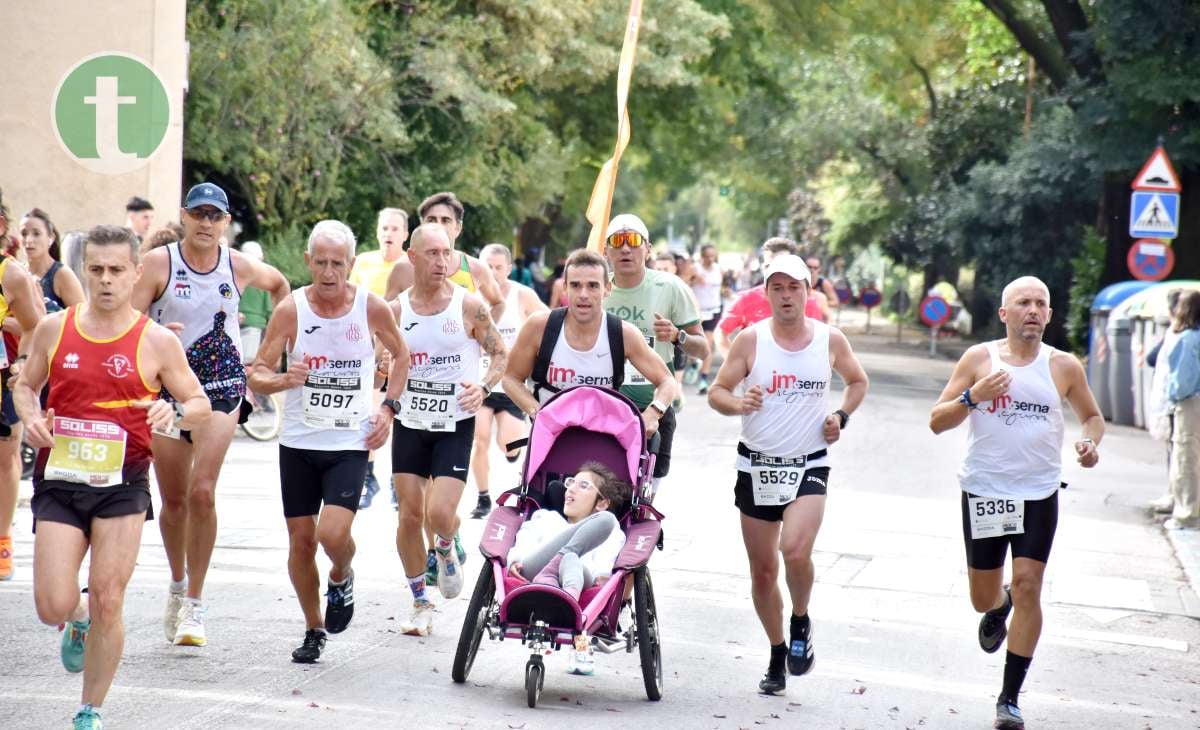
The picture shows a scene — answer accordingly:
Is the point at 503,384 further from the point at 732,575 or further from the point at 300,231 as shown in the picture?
the point at 300,231

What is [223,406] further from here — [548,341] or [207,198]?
[548,341]

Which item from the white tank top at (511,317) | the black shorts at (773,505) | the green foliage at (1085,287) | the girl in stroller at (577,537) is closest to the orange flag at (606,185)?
the white tank top at (511,317)

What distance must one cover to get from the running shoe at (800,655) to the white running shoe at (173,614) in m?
2.75

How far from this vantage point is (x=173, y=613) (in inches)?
319

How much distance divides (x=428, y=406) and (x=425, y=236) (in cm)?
83

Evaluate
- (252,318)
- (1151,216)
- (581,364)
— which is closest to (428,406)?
(581,364)

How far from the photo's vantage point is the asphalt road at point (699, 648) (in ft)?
23.5

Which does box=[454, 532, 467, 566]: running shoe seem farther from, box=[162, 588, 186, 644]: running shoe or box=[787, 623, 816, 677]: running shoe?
box=[787, 623, 816, 677]: running shoe

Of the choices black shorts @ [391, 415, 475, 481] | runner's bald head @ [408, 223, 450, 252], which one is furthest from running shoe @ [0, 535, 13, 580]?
runner's bald head @ [408, 223, 450, 252]

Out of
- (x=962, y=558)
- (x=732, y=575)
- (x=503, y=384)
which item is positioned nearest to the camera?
(x=503, y=384)

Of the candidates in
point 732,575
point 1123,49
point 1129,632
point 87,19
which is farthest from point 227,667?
point 1123,49

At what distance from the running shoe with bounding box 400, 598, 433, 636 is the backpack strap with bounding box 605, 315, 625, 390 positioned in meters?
1.42

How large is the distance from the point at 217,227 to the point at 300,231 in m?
15.2

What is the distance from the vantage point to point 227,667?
7.66 m
